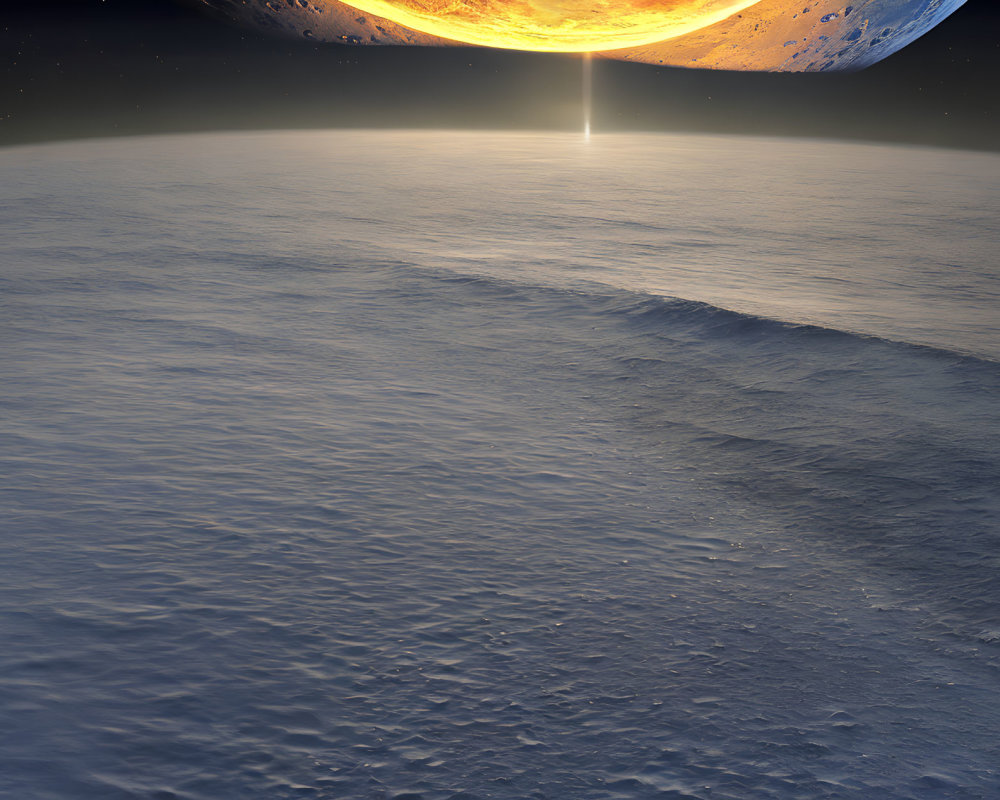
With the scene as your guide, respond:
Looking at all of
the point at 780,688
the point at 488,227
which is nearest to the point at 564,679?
the point at 780,688

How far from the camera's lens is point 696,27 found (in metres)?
11.3

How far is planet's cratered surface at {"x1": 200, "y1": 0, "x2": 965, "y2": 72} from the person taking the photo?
414 inches

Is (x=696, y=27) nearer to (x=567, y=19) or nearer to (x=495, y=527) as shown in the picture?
(x=567, y=19)

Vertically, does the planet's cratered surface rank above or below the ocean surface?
above

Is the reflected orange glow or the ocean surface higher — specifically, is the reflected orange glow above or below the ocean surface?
above

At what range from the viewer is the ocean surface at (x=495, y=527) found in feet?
6.67

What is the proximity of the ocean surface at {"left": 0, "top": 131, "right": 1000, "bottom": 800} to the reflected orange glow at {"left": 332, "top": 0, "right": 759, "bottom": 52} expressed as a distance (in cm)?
460

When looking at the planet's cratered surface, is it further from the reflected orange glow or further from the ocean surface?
the ocean surface

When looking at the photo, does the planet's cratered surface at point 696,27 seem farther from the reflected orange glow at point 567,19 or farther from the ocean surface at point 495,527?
the ocean surface at point 495,527

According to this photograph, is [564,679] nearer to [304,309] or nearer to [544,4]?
[304,309]

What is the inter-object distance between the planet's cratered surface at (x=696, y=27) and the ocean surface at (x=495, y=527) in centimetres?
465

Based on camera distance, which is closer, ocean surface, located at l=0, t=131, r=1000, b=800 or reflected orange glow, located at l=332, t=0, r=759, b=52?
ocean surface, located at l=0, t=131, r=1000, b=800

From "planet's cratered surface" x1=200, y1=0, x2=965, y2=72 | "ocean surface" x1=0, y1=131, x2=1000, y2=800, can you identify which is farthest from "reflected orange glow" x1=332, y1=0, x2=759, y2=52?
"ocean surface" x1=0, y1=131, x2=1000, y2=800

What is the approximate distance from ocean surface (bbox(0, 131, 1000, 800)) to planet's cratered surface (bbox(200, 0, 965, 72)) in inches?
183
